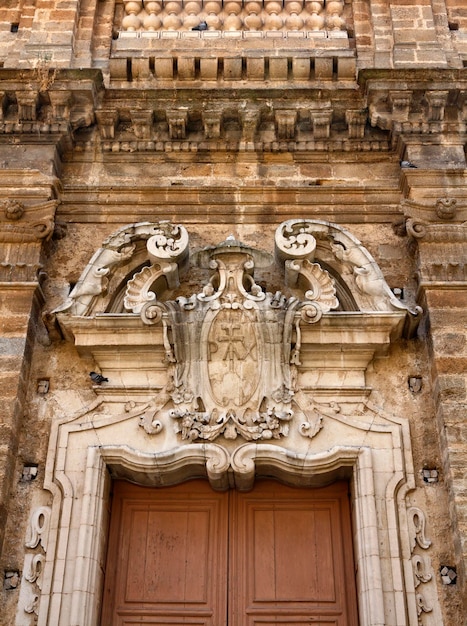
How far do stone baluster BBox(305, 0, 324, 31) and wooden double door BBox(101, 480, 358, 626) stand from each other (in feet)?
17.4

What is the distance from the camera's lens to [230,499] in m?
6.86

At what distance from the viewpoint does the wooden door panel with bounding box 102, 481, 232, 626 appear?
21.0 feet

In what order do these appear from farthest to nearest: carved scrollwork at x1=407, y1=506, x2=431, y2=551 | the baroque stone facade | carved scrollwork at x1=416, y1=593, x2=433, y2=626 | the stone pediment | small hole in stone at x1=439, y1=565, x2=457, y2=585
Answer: the stone pediment < the baroque stone facade < carved scrollwork at x1=407, y1=506, x2=431, y2=551 < small hole in stone at x1=439, y1=565, x2=457, y2=585 < carved scrollwork at x1=416, y1=593, x2=433, y2=626

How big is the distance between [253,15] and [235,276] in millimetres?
3804

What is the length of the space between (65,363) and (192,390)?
1.18 m

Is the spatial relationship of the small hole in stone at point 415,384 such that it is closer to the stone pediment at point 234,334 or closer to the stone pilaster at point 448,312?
the stone pilaster at point 448,312

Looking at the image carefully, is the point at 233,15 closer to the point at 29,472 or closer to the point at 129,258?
the point at 129,258

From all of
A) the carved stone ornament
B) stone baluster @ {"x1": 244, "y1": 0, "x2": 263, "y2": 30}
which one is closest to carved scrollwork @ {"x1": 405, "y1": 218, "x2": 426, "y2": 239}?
the carved stone ornament

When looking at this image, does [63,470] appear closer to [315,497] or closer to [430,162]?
[315,497]

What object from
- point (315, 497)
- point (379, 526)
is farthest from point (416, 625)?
point (315, 497)

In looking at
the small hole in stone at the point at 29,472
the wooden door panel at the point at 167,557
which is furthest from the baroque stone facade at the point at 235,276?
Answer: the wooden door panel at the point at 167,557

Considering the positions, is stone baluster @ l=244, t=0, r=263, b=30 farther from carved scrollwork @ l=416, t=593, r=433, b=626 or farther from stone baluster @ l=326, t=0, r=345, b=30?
carved scrollwork @ l=416, t=593, r=433, b=626

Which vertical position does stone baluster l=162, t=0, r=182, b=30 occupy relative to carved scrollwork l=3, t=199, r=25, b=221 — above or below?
above

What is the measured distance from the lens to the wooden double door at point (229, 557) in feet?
20.9
